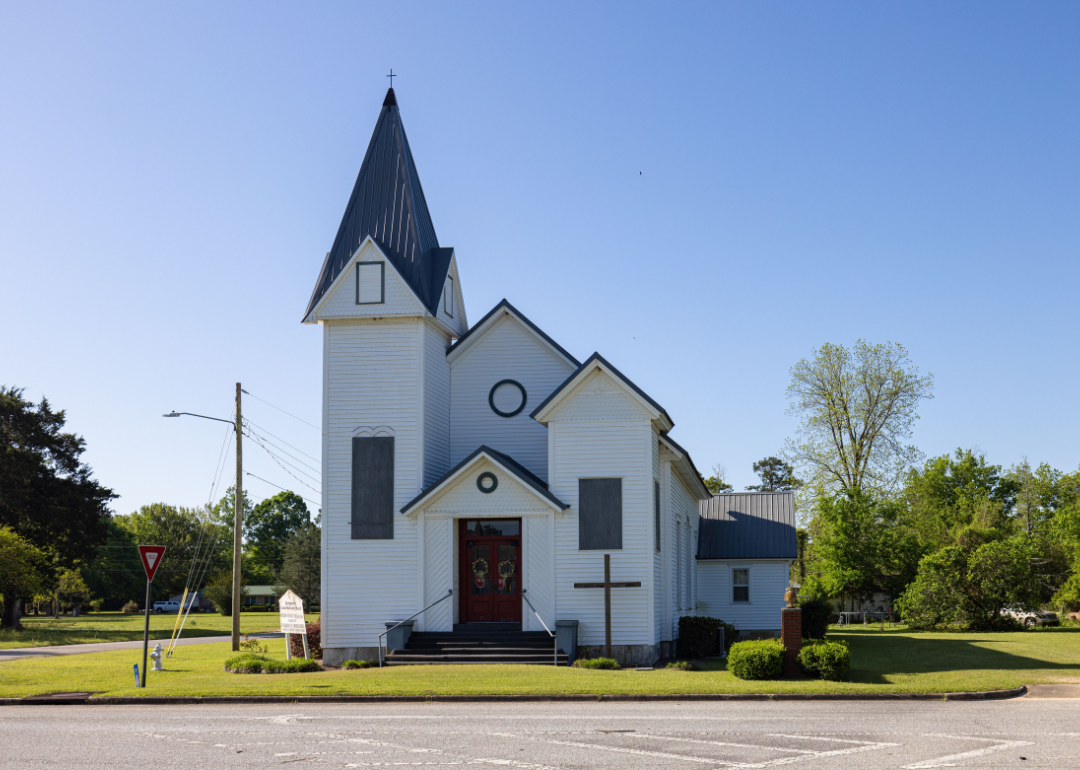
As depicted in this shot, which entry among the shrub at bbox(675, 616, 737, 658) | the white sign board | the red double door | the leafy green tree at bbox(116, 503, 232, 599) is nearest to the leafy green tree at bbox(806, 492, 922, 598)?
the shrub at bbox(675, 616, 737, 658)

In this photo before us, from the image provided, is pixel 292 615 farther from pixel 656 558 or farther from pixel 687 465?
pixel 687 465

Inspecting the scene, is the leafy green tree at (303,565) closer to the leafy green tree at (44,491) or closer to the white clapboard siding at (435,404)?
the leafy green tree at (44,491)

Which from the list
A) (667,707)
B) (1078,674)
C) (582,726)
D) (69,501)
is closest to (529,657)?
(667,707)

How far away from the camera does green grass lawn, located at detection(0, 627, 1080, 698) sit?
18.2 meters

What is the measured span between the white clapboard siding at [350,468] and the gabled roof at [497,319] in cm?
209

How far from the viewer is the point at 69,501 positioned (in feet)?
177

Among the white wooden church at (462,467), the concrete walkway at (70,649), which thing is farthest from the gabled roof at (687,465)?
the concrete walkway at (70,649)

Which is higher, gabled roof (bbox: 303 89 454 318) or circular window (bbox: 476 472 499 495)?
gabled roof (bbox: 303 89 454 318)

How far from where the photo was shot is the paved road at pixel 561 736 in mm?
11031

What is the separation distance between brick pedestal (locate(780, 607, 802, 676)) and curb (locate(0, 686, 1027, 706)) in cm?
272

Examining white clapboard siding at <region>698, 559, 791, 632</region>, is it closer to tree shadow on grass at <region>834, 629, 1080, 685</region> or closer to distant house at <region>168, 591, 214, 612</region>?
tree shadow on grass at <region>834, 629, 1080, 685</region>

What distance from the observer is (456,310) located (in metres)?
30.0

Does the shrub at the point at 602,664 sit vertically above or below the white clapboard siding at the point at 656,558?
below

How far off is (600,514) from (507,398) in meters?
4.99
